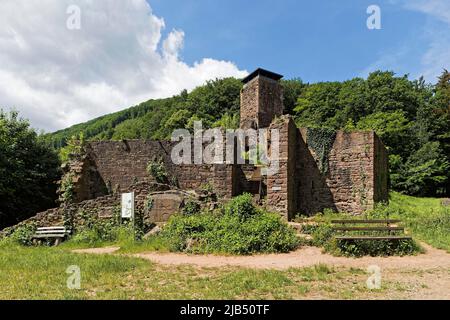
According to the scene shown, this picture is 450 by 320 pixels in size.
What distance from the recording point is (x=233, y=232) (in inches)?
412

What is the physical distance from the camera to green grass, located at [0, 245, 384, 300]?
573cm

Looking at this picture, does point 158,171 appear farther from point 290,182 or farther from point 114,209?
point 290,182

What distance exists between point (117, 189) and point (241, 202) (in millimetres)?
11418

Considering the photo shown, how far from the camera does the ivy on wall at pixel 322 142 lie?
15.2 meters

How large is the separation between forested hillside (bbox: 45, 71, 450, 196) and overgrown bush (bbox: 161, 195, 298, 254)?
15574 millimetres

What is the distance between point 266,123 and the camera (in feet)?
102

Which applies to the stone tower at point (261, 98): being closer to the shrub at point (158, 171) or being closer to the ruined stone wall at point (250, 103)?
the ruined stone wall at point (250, 103)

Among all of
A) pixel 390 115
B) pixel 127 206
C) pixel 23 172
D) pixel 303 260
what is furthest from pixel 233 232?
pixel 390 115

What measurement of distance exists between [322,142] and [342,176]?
1666 mm

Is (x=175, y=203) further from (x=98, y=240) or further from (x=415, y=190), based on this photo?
(x=415, y=190)

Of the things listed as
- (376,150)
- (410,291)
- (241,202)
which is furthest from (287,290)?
(376,150)

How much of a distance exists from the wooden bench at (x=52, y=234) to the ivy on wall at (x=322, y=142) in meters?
10.4

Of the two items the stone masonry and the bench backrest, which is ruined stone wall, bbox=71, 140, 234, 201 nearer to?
the stone masonry

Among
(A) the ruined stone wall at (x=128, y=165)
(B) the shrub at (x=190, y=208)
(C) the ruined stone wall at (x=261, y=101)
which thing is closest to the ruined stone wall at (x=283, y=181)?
(B) the shrub at (x=190, y=208)
